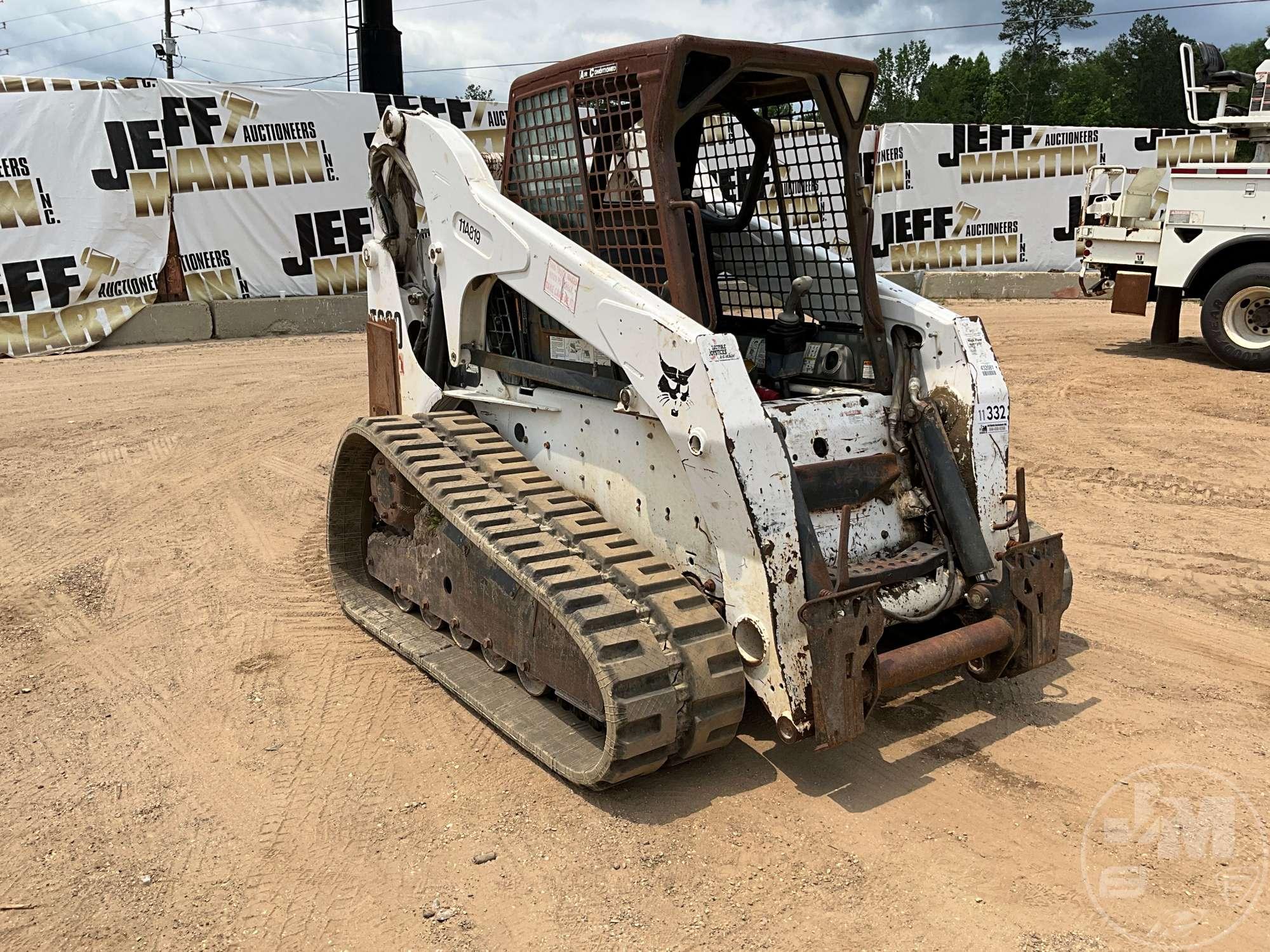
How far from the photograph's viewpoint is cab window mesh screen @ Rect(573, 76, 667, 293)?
4047mm

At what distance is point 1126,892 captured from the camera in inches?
121

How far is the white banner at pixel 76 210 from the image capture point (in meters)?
12.7

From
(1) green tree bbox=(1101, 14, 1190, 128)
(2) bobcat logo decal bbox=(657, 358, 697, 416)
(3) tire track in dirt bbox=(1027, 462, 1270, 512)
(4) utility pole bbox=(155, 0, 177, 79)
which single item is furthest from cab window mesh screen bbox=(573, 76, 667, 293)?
(1) green tree bbox=(1101, 14, 1190, 128)

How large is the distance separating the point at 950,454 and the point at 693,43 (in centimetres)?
179

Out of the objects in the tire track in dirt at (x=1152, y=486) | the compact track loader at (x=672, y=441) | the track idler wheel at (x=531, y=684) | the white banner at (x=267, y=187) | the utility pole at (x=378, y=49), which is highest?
the utility pole at (x=378, y=49)

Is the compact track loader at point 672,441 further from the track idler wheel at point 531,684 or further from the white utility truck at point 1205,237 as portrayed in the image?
the white utility truck at point 1205,237

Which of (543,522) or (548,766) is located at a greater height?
(543,522)

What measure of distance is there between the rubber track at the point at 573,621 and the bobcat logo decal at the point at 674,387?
1.99 feet

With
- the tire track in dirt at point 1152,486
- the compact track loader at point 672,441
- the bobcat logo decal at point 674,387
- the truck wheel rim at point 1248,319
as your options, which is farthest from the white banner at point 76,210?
the truck wheel rim at point 1248,319

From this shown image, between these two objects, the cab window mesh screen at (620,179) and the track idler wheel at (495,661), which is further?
→ the track idler wheel at (495,661)

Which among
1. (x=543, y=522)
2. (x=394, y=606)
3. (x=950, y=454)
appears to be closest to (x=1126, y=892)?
(x=950, y=454)

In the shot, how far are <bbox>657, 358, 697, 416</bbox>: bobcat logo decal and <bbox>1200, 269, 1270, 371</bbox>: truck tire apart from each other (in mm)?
9655

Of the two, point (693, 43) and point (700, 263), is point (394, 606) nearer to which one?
point (700, 263)

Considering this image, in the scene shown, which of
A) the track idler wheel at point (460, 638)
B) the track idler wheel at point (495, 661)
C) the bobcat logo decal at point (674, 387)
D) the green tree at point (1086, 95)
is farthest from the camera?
the green tree at point (1086, 95)
